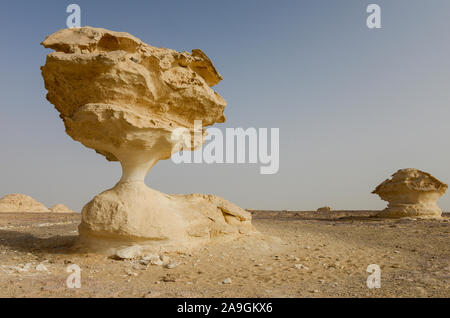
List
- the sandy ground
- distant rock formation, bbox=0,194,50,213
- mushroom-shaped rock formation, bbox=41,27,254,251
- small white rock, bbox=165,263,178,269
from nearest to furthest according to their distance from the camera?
the sandy ground
small white rock, bbox=165,263,178,269
mushroom-shaped rock formation, bbox=41,27,254,251
distant rock formation, bbox=0,194,50,213

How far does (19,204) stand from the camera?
32.7 m

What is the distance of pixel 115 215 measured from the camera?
24.5 ft

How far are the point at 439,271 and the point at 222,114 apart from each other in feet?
22.4

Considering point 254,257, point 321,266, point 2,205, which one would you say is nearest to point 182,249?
point 254,257

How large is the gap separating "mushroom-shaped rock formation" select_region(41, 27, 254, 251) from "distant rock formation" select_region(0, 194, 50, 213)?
29.4m

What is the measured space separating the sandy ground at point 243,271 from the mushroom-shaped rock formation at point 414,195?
10763mm

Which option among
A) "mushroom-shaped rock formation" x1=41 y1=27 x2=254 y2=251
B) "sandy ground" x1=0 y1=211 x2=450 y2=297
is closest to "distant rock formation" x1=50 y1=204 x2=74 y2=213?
"sandy ground" x1=0 y1=211 x2=450 y2=297

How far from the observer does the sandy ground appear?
15.7 feet

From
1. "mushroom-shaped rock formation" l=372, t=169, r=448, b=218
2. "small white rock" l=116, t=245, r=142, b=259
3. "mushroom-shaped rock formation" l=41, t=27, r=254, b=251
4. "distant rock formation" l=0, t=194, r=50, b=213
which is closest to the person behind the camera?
"small white rock" l=116, t=245, r=142, b=259

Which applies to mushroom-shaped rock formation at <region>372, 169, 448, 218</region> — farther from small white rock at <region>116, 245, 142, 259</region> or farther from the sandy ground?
small white rock at <region>116, 245, 142, 259</region>

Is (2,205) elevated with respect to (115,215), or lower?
lower

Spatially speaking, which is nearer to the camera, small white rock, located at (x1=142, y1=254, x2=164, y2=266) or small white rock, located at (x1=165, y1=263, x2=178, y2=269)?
small white rock, located at (x1=165, y1=263, x2=178, y2=269)
